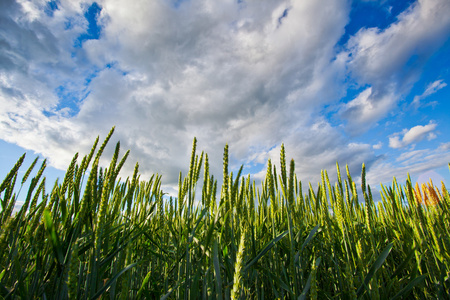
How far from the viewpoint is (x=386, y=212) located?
300 cm

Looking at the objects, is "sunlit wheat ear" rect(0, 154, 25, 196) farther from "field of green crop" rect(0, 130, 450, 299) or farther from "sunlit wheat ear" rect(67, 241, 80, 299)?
"sunlit wheat ear" rect(67, 241, 80, 299)

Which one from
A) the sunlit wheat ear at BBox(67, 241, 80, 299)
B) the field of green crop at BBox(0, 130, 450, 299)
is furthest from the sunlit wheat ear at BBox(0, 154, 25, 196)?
the sunlit wheat ear at BBox(67, 241, 80, 299)

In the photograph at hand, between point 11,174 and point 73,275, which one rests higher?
point 11,174

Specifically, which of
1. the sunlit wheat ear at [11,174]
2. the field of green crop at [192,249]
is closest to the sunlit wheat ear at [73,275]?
the field of green crop at [192,249]

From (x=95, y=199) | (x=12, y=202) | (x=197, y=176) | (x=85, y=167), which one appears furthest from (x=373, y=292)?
(x=12, y=202)

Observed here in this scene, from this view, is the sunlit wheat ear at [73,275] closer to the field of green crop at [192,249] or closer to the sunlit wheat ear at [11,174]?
the field of green crop at [192,249]

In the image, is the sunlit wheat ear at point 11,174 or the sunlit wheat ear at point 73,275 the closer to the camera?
the sunlit wheat ear at point 73,275

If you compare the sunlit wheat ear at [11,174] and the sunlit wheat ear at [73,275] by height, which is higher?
the sunlit wheat ear at [11,174]

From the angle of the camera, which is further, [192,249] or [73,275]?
[192,249]

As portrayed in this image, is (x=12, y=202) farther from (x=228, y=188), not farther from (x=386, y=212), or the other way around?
(x=386, y=212)

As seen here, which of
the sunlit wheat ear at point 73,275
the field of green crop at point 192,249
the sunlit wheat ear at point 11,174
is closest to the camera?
the sunlit wheat ear at point 73,275

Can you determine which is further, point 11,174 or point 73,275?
point 11,174

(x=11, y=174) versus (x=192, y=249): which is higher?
(x=11, y=174)

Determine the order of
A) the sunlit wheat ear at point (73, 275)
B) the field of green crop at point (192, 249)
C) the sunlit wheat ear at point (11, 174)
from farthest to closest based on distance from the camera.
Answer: the sunlit wheat ear at point (11, 174)
the field of green crop at point (192, 249)
the sunlit wheat ear at point (73, 275)
